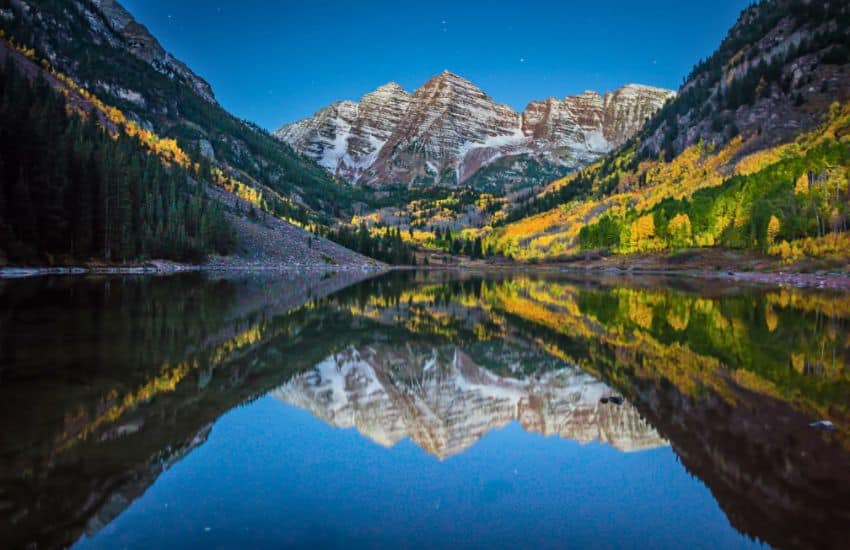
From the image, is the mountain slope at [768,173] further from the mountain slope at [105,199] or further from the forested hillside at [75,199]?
the forested hillside at [75,199]

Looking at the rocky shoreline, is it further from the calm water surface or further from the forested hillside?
the calm water surface

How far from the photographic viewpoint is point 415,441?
10.4 metres

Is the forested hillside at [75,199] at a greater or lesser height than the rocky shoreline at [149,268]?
greater

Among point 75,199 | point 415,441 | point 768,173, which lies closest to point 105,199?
point 75,199

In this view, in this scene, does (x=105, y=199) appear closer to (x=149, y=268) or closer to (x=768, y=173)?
(x=149, y=268)

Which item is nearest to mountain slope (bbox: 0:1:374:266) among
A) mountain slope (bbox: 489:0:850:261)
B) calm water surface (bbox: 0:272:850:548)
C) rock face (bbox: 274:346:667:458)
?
calm water surface (bbox: 0:272:850:548)

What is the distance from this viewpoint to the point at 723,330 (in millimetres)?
24203

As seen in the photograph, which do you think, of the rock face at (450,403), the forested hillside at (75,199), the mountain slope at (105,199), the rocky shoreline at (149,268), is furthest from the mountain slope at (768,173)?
the forested hillside at (75,199)

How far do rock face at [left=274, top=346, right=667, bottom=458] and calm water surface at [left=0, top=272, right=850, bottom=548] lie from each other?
2.9 inches

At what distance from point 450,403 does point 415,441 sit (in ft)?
10.1

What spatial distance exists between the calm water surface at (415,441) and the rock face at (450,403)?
0.24 ft

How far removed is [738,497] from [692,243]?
4920 inches

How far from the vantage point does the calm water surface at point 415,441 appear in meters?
6.82

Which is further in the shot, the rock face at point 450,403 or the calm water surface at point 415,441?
the rock face at point 450,403
